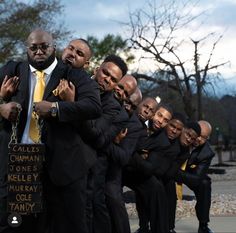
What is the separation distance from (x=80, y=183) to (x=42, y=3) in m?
22.2

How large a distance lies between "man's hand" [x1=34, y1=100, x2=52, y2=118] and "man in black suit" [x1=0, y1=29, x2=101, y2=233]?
0.10 ft

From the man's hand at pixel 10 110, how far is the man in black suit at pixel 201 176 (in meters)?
4.18

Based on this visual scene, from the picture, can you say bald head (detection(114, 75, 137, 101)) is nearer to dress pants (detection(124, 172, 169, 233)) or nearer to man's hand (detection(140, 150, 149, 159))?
man's hand (detection(140, 150, 149, 159))

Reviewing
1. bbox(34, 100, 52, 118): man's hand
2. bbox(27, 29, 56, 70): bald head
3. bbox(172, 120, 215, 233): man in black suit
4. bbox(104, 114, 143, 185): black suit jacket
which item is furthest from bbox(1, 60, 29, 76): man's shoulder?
bbox(172, 120, 215, 233): man in black suit

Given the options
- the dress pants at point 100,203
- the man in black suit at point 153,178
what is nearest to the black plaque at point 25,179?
the dress pants at point 100,203

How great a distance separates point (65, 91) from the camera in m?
4.31

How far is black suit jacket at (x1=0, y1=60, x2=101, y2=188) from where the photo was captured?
4266 mm

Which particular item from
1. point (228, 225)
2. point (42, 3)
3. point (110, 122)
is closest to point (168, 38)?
point (42, 3)

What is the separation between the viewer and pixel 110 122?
5.32 metres

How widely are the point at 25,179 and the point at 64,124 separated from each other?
0.44 meters

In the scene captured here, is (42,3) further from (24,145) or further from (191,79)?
(24,145)

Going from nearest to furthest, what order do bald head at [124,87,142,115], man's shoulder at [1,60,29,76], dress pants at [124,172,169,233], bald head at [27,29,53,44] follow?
bald head at [27,29,53,44] → man's shoulder at [1,60,29,76] → bald head at [124,87,142,115] → dress pants at [124,172,169,233]

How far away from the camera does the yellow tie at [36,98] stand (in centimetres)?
436

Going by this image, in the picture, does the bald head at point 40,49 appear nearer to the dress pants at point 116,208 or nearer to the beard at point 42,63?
the beard at point 42,63
